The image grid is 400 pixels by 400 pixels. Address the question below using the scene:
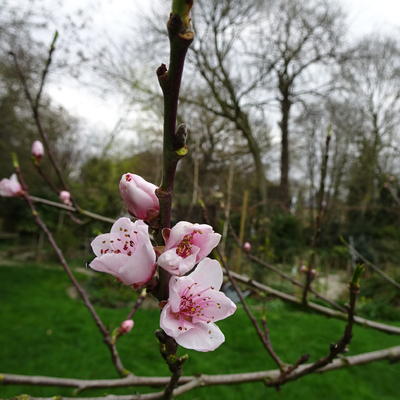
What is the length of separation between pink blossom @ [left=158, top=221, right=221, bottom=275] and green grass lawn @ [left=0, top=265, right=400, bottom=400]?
235cm

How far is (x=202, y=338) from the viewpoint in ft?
1.75

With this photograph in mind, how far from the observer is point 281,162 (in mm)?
14305

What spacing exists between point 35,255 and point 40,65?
21.1 ft

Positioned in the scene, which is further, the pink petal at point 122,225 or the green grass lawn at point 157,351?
the green grass lawn at point 157,351

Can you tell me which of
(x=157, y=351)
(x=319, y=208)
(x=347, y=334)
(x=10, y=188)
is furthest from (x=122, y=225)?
(x=157, y=351)

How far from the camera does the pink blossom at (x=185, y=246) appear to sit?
49 centimetres

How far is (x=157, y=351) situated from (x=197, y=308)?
4.00m

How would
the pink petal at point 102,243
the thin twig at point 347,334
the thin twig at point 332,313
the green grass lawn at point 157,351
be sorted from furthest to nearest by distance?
the green grass lawn at point 157,351 < the thin twig at point 332,313 < the thin twig at point 347,334 < the pink petal at point 102,243

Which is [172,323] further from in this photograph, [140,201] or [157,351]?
[157,351]

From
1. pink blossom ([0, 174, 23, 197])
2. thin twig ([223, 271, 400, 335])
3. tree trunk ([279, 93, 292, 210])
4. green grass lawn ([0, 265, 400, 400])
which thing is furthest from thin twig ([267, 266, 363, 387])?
tree trunk ([279, 93, 292, 210])

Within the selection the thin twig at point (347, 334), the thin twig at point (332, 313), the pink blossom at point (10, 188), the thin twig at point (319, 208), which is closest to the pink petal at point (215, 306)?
the thin twig at point (347, 334)

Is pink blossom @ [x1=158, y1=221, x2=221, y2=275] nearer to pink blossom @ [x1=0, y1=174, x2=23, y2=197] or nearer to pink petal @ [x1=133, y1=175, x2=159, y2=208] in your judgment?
pink petal @ [x1=133, y1=175, x2=159, y2=208]

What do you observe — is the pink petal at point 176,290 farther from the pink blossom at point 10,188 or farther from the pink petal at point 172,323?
the pink blossom at point 10,188

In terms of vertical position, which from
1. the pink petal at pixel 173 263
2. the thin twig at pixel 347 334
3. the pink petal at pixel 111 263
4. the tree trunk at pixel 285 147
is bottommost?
the thin twig at pixel 347 334
